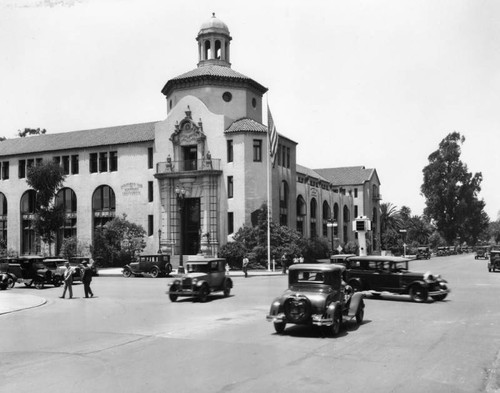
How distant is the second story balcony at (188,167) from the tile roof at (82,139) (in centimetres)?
374

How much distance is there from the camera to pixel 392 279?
21.8 meters

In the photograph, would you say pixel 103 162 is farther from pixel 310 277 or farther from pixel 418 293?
pixel 310 277

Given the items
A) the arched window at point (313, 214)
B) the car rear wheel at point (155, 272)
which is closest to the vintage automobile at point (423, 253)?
the arched window at point (313, 214)

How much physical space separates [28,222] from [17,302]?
43.1 m

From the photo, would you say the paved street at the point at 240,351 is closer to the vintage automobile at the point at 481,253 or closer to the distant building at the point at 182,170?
the distant building at the point at 182,170

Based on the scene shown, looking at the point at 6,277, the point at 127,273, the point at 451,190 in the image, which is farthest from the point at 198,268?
the point at 451,190

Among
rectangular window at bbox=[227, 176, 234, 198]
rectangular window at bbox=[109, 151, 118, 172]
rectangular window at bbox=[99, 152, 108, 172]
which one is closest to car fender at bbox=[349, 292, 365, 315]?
rectangular window at bbox=[227, 176, 234, 198]

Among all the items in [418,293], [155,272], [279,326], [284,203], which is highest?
[284,203]

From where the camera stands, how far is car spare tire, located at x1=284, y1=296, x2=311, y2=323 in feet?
43.7

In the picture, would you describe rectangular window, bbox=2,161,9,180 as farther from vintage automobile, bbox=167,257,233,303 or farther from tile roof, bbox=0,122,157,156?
vintage automobile, bbox=167,257,233,303

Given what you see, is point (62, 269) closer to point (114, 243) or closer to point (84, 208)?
point (114, 243)

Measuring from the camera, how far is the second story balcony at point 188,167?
51.8m

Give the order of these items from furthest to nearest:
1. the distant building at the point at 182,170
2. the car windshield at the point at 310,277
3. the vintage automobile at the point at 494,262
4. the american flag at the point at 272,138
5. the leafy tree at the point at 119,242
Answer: the leafy tree at the point at 119,242
the distant building at the point at 182,170
the american flag at the point at 272,138
the vintage automobile at the point at 494,262
the car windshield at the point at 310,277

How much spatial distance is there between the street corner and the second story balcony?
28.0 m
